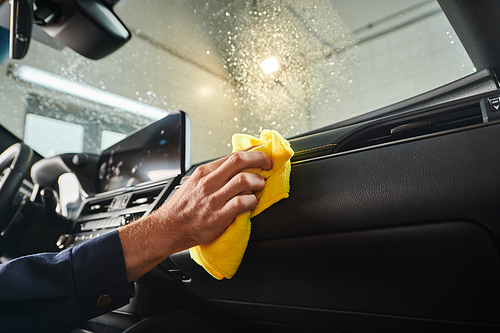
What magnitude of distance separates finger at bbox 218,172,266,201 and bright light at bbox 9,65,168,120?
86.8 inches

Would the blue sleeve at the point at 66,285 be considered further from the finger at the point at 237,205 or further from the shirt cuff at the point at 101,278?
the finger at the point at 237,205

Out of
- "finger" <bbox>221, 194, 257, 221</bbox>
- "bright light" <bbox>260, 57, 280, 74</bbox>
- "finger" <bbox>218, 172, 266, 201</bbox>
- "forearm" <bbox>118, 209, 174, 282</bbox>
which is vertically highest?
"bright light" <bbox>260, 57, 280, 74</bbox>

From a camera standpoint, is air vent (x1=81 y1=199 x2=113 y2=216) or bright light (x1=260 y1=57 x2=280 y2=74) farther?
bright light (x1=260 y1=57 x2=280 y2=74)

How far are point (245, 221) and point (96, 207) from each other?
83 centimetres

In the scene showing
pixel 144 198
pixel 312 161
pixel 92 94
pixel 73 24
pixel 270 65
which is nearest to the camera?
pixel 312 161

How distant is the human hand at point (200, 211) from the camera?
459 millimetres

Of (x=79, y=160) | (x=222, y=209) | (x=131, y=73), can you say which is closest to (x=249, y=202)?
(x=222, y=209)

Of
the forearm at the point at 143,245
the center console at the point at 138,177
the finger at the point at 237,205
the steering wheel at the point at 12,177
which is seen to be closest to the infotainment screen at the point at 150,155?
the center console at the point at 138,177

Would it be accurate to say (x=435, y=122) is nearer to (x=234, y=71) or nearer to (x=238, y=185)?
(x=238, y=185)

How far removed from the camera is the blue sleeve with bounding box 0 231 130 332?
508 millimetres

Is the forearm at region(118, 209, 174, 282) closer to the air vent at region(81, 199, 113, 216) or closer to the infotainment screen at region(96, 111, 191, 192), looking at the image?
the infotainment screen at region(96, 111, 191, 192)

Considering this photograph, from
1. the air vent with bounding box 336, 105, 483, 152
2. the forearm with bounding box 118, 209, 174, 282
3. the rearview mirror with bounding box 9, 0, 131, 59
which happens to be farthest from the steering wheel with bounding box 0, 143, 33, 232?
the air vent with bounding box 336, 105, 483, 152

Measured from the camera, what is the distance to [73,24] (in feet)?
3.50

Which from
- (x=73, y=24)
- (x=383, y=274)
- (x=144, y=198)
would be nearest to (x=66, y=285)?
(x=144, y=198)
